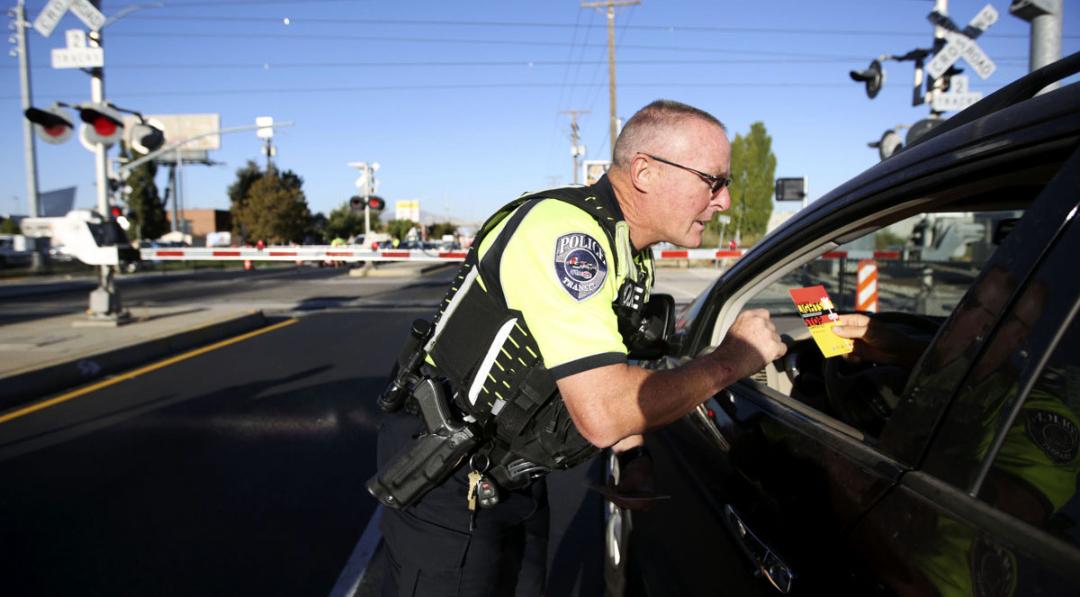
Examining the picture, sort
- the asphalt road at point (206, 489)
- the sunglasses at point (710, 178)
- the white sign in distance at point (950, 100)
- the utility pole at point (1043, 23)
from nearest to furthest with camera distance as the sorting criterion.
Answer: the sunglasses at point (710, 178) < the asphalt road at point (206, 489) < the utility pole at point (1043, 23) < the white sign in distance at point (950, 100)

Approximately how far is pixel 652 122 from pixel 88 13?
10261 millimetres

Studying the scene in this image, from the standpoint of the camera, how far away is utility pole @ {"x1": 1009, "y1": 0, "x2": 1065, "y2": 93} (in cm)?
516

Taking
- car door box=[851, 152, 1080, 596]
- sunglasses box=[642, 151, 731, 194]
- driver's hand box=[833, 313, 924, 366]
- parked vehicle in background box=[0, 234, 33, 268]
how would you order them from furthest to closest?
parked vehicle in background box=[0, 234, 33, 268] → driver's hand box=[833, 313, 924, 366] → sunglasses box=[642, 151, 731, 194] → car door box=[851, 152, 1080, 596]

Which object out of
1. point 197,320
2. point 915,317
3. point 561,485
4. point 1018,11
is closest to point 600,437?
point 915,317

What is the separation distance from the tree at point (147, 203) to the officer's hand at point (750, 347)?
49157mm

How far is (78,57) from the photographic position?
923 cm

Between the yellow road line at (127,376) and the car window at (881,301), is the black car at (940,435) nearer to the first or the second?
the car window at (881,301)

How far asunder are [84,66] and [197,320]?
3757 mm

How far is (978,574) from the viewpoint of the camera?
2.98 ft

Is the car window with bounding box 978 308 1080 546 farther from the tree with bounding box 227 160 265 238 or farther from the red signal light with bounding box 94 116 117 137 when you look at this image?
the tree with bounding box 227 160 265 238

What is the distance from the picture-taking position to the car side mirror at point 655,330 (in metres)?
1.75

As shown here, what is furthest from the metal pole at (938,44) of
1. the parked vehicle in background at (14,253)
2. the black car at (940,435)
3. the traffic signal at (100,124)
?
the parked vehicle in background at (14,253)

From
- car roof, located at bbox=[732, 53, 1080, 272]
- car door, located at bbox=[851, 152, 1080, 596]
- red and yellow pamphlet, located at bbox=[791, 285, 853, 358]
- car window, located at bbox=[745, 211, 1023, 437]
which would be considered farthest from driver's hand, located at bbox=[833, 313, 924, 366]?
car door, located at bbox=[851, 152, 1080, 596]

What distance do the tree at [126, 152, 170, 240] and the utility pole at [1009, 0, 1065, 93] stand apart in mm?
47798
